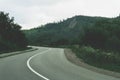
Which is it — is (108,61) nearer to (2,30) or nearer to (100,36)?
(2,30)

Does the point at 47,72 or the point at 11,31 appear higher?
the point at 11,31

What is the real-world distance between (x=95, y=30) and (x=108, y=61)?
89627mm

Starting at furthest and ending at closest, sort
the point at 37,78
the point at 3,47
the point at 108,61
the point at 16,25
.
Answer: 1. the point at 16,25
2. the point at 3,47
3. the point at 108,61
4. the point at 37,78

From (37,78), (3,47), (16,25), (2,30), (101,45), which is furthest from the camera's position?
(101,45)

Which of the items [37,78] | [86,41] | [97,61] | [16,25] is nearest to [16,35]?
[16,25]

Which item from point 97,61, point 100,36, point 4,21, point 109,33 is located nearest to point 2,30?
point 4,21

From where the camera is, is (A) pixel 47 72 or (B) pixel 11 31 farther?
(B) pixel 11 31

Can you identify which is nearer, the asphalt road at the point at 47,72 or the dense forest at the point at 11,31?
the asphalt road at the point at 47,72

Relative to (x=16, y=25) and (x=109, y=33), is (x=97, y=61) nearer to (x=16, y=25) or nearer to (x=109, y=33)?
(x=16, y=25)

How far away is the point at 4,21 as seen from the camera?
70.4 m

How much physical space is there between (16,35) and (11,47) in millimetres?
12527

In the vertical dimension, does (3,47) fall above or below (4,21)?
below

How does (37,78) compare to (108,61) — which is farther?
(108,61)

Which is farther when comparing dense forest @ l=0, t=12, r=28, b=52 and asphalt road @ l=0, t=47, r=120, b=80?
dense forest @ l=0, t=12, r=28, b=52
